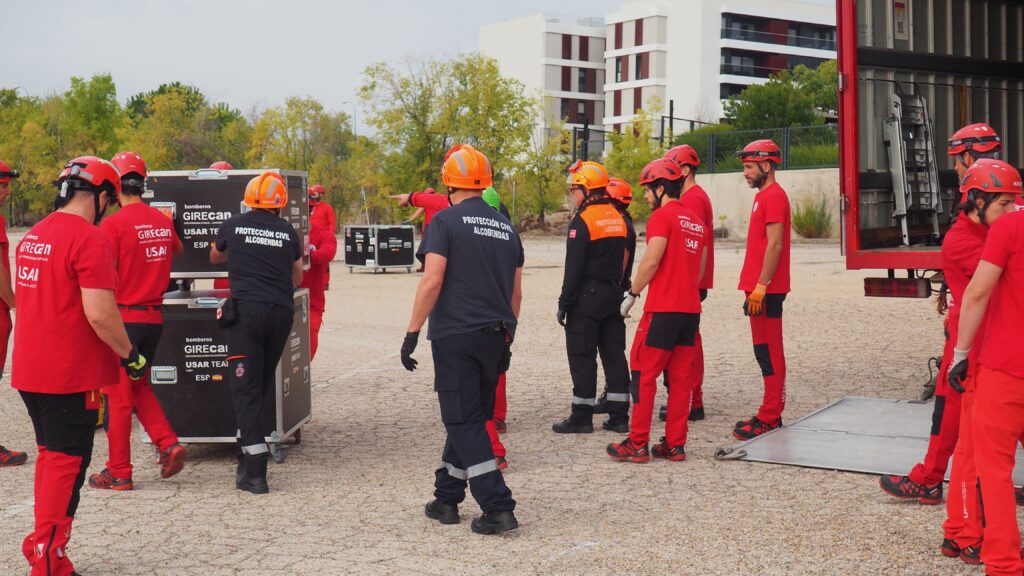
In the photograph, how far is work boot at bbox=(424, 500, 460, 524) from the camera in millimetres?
5797

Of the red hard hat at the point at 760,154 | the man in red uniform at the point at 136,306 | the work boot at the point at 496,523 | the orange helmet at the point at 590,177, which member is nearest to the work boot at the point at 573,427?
the orange helmet at the point at 590,177

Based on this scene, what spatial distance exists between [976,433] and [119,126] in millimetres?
73613

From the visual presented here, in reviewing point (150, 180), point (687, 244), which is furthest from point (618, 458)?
point (150, 180)

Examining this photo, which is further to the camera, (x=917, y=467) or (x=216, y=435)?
(x=216, y=435)

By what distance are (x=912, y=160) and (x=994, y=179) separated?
4.86 m

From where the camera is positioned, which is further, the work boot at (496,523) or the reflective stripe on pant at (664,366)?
the reflective stripe on pant at (664,366)

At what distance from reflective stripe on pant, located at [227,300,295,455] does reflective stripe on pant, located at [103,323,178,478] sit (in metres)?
0.44

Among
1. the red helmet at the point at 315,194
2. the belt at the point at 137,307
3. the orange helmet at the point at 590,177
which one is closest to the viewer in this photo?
the belt at the point at 137,307

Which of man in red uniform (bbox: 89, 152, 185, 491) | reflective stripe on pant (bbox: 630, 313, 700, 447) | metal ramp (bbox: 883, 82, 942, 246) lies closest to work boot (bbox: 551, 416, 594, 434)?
reflective stripe on pant (bbox: 630, 313, 700, 447)

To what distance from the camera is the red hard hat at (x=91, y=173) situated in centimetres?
486

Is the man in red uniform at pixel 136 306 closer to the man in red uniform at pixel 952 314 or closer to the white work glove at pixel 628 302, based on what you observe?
the white work glove at pixel 628 302

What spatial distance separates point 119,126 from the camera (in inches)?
2832

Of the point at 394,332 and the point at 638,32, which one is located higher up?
the point at 638,32

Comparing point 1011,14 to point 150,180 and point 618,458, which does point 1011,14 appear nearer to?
point 618,458
